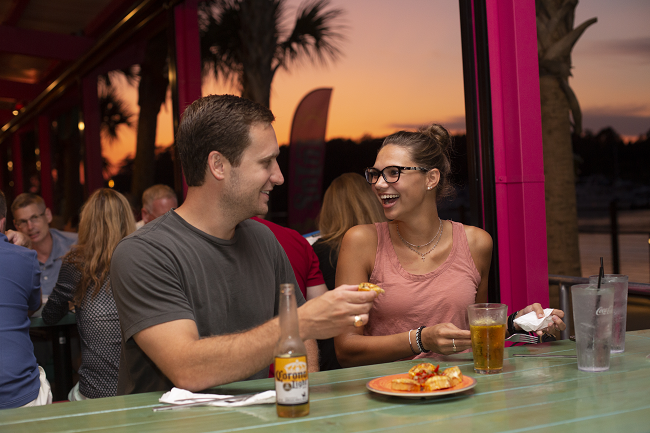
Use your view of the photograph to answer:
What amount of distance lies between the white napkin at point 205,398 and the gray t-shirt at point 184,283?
174 mm

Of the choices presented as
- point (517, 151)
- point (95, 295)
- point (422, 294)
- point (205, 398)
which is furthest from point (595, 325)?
point (95, 295)

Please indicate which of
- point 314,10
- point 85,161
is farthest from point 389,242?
point 85,161

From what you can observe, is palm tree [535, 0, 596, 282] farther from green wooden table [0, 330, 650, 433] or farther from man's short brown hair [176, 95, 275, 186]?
man's short brown hair [176, 95, 275, 186]

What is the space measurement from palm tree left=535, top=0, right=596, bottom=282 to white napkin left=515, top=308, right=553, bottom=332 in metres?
3.75

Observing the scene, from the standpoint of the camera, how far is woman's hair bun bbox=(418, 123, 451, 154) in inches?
88.8

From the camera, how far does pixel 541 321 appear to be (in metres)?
1.58

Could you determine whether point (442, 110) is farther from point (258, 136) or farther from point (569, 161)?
point (258, 136)

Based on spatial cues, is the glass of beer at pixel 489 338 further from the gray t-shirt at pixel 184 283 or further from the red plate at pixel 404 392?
the gray t-shirt at pixel 184 283

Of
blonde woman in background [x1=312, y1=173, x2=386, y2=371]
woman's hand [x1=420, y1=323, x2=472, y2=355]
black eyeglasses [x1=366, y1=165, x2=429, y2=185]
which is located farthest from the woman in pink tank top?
blonde woman in background [x1=312, y1=173, x2=386, y2=371]

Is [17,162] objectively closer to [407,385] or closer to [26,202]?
[26,202]

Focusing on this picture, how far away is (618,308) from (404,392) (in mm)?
703

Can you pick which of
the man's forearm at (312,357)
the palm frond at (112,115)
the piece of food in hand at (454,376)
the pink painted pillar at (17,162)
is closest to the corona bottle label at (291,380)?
the piece of food in hand at (454,376)

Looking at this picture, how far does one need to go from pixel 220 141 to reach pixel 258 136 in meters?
0.11

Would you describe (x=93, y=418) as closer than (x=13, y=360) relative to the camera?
Yes
